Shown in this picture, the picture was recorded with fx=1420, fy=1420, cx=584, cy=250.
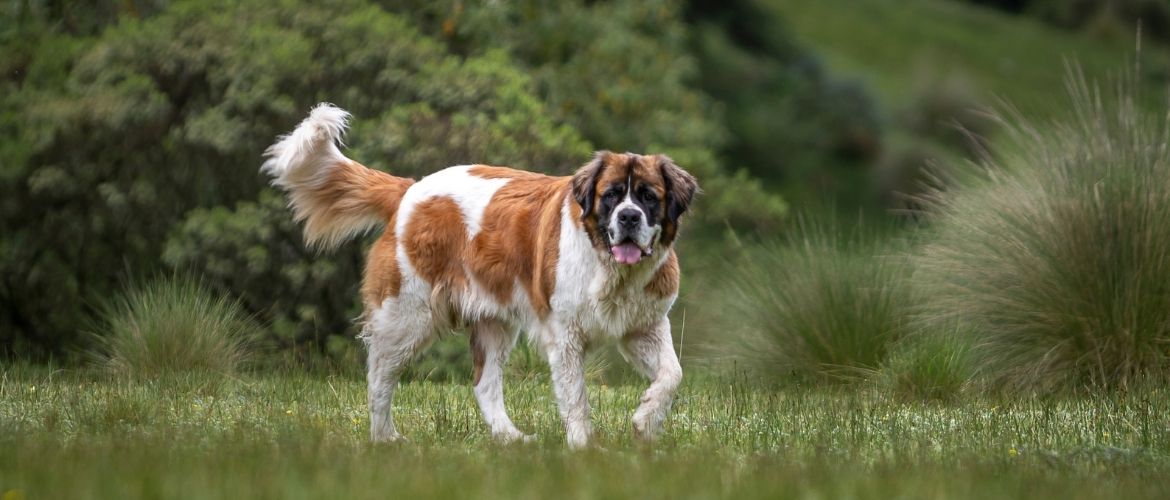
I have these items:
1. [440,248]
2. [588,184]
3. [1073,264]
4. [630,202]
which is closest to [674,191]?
[630,202]

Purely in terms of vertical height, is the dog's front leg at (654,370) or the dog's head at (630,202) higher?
the dog's head at (630,202)

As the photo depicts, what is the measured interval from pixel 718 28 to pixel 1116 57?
16255mm

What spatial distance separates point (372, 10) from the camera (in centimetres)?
1284

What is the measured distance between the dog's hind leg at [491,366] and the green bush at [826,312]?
9.09 ft

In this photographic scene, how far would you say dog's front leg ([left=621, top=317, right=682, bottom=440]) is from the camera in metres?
6.97

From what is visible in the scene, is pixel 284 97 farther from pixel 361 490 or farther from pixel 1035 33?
pixel 1035 33

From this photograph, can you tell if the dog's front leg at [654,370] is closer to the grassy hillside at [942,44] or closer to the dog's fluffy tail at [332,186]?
the dog's fluffy tail at [332,186]

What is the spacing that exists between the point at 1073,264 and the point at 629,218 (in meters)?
3.81

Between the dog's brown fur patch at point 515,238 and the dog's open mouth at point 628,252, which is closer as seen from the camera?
the dog's open mouth at point 628,252

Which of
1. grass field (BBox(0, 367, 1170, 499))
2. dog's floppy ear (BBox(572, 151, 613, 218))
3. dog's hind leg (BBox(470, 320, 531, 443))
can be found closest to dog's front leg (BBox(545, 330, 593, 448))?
grass field (BBox(0, 367, 1170, 499))

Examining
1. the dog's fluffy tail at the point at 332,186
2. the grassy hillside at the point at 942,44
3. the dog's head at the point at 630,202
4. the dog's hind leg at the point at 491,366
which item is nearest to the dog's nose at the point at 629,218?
the dog's head at the point at 630,202

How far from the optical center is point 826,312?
10148 millimetres

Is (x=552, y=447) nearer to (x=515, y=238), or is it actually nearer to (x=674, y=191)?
(x=674, y=191)

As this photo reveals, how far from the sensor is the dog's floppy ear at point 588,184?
7145 mm
